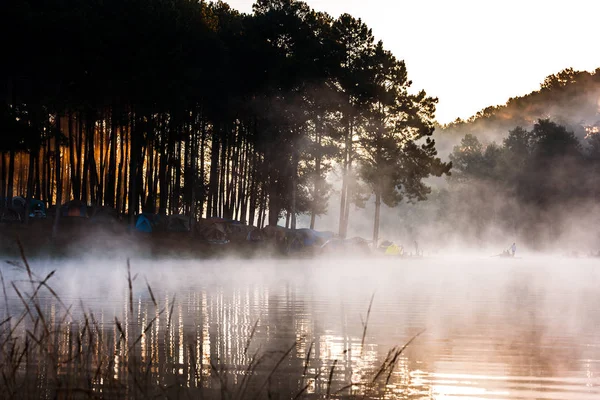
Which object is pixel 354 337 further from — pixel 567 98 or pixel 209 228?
pixel 567 98

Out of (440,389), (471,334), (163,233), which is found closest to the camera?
(440,389)

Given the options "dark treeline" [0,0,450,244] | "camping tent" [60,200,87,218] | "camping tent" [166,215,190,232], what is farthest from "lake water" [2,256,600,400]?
"camping tent" [166,215,190,232]

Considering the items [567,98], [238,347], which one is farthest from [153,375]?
[567,98]

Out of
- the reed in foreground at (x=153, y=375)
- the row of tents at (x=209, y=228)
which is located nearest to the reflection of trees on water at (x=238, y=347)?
the reed in foreground at (x=153, y=375)

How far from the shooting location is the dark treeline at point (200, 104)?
5069 cm

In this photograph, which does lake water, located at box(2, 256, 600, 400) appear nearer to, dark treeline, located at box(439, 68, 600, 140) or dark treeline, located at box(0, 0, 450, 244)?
dark treeline, located at box(0, 0, 450, 244)

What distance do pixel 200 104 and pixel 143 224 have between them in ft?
39.1

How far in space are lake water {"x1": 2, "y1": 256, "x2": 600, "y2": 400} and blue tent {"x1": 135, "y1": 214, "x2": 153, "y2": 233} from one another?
92.7 ft

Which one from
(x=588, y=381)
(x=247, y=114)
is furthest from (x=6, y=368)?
(x=247, y=114)

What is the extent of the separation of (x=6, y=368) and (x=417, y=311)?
43.5 feet

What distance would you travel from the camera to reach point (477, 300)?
28672 millimetres

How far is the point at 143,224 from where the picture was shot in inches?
2484

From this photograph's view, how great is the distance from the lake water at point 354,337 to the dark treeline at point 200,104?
20.1m

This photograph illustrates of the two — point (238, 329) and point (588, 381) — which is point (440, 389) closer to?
point (588, 381)
